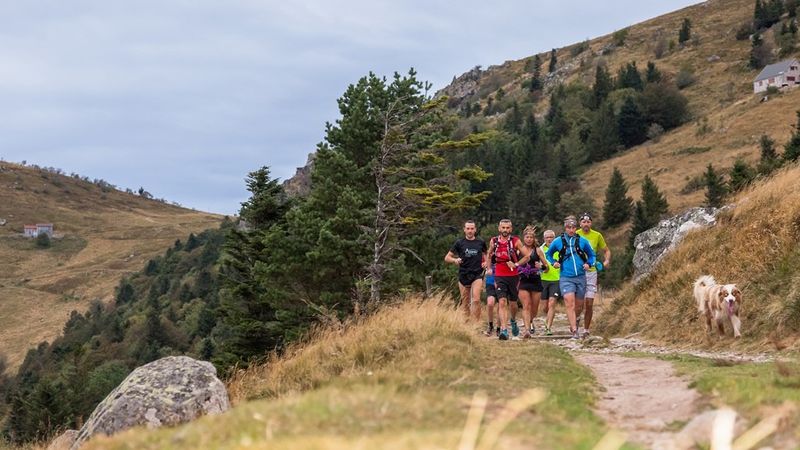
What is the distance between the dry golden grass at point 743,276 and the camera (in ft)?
35.6

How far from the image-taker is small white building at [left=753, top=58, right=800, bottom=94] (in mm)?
91438

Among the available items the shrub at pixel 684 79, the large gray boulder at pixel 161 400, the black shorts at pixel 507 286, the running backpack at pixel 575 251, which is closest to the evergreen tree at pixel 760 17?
the shrub at pixel 684 79

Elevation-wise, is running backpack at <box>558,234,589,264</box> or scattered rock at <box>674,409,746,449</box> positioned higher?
running backpack at <box>558,234,589,264</box>

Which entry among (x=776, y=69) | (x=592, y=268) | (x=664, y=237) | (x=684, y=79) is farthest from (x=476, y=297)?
(x=684, y=79)

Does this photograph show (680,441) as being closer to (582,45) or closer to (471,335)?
(471,335)

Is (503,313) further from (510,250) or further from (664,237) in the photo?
(664,237)

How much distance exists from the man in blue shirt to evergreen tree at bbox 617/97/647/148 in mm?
94872

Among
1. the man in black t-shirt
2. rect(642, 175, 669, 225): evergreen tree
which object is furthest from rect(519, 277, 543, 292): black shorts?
rect(642, 175, 669, 225): evergreen tree

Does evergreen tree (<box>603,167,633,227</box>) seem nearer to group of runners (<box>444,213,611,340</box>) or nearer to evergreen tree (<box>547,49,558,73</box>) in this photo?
group of runners (<box>444,213,611,340</box>)

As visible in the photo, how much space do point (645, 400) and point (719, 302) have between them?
601cm

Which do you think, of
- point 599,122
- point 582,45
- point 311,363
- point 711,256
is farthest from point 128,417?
point 582,45

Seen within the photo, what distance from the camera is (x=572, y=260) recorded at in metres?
12.3

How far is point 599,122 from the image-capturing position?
103m

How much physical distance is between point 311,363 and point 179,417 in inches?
63.3
